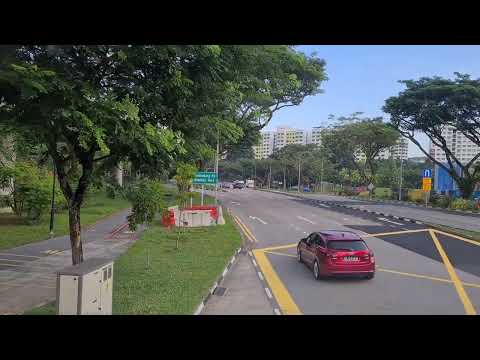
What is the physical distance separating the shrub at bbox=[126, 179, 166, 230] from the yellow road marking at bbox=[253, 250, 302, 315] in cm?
351

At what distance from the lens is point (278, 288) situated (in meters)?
11.1

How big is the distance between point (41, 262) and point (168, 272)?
15.2 feet

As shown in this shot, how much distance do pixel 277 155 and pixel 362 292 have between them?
75774mm

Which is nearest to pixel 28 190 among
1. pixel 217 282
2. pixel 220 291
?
pixel 217 282

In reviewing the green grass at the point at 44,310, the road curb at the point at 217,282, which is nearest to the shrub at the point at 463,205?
the road curb at the point at 217,282

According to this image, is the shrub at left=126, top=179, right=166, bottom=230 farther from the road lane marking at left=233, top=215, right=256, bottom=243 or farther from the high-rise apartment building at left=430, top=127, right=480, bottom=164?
the high-rise apartment building at left=430, top=127, right=480, bottom=164

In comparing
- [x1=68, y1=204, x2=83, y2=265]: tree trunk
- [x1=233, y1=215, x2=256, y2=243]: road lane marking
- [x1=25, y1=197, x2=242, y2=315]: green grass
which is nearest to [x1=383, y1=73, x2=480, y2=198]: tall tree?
[x1=233, y1=215, x2=256, y2=243]: road lane marking

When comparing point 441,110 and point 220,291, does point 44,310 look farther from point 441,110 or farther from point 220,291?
point 441,110

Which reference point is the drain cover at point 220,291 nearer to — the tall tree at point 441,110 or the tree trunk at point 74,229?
the tree trunk at point 74,229

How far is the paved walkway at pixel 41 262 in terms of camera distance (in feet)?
31.0

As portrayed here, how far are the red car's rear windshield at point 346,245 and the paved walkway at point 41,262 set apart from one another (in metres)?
7.18

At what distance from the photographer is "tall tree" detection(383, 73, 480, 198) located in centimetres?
3884
